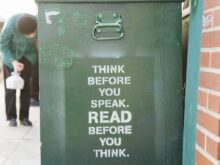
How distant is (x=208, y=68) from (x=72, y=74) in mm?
865

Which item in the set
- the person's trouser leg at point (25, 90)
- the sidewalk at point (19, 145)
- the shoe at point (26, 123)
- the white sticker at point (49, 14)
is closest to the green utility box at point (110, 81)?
the white sticker at point (49, 14)

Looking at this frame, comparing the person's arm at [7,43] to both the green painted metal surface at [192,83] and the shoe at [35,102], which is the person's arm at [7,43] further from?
the green painted metal surface at [192,83]

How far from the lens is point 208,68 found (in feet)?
Result: 8.08

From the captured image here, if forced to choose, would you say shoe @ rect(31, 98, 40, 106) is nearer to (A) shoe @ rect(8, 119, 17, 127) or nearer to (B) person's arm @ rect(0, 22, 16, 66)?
(A) shoe @ rect(8, 119, 17, 127)

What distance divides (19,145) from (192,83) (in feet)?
10.7

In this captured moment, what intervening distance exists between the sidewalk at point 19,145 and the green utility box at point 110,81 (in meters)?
2.05

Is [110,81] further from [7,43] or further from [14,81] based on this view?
[7,43]

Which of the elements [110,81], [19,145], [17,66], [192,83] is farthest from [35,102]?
[192,83]

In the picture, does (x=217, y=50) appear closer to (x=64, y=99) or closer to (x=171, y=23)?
(x=171, y=23)

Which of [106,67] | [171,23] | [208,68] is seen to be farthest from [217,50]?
[106,67]

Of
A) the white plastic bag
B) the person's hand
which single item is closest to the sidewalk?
the white plastic bag

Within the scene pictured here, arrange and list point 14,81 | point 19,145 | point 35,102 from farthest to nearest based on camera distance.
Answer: point 35,102 → point 14,81 → point 19,145

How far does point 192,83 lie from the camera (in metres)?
2.76

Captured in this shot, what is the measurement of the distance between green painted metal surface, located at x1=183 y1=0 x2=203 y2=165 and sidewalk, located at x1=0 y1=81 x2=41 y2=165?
93.2 inches
